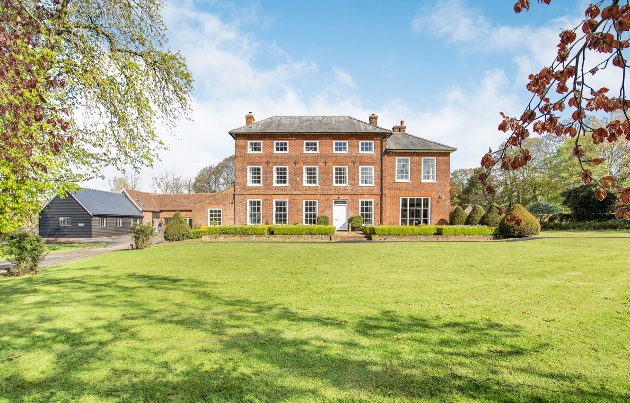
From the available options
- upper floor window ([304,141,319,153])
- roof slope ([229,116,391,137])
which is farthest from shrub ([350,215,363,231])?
roof slope ([229,116,391,137])

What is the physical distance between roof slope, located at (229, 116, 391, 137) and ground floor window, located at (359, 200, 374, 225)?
600cm

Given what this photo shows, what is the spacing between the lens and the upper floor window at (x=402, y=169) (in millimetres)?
30156

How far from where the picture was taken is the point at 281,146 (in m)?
30.4

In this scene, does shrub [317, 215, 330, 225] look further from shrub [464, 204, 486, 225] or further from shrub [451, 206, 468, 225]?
shrub [464, 204, 486, 225]

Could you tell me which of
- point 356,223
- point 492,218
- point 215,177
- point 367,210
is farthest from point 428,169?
point 215,177

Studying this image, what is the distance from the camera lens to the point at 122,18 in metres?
9.82

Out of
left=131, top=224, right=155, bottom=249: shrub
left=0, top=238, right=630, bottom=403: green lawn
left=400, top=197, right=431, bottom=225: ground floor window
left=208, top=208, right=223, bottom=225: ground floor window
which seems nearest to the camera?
left=0, top=238, right=630, bottom=403: green lawn

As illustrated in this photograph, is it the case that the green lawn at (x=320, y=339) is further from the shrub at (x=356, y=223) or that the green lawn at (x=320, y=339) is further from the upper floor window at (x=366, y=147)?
the upper floor window at (x=366, y=147)

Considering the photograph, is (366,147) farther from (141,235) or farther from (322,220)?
(141,235)

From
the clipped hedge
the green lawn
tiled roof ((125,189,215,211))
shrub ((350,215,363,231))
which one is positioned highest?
tiled roof ((125,189,215,211))

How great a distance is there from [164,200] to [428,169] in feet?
125

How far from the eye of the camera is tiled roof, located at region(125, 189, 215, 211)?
48000 mm

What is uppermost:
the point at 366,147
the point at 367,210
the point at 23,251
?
the point at 366,147

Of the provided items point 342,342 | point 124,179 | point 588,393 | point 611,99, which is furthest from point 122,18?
point 124,179
